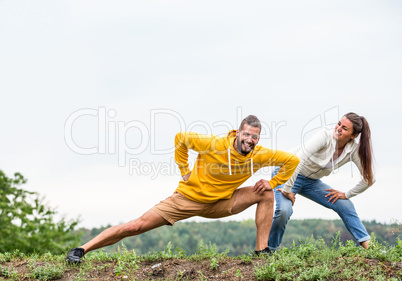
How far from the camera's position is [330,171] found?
7.67 metres

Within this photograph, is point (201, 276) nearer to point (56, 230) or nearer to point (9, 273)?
point (9, 273)

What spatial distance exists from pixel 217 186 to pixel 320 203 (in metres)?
2.02

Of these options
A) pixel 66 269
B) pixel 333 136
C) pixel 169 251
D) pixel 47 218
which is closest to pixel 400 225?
pixel 333 136

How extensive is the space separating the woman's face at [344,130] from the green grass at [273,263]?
5.18 ft

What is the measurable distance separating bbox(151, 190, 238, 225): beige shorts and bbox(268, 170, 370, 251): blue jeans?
92cm

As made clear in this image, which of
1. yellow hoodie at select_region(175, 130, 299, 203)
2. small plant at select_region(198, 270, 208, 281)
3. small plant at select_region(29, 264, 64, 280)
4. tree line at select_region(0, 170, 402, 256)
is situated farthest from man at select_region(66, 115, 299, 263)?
tree line at select_region(0, 170, 402, 256)

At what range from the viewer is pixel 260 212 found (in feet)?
23.1

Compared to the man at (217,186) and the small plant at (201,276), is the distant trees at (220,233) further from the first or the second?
the small plant at (201,276)

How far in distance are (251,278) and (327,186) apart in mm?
2408

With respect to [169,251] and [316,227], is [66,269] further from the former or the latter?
[316,227]

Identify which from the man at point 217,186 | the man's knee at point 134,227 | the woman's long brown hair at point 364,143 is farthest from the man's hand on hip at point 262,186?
the man's knee at point 134,227

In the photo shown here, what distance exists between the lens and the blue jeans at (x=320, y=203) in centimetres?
749

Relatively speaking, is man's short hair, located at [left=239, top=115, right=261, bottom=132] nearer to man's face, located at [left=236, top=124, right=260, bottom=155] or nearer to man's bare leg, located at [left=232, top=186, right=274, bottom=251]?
man's face, located at [left=236, top=124, right=260, bottom=155]

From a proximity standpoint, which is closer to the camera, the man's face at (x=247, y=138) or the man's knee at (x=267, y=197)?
the man's face at (x=247, y=138)
